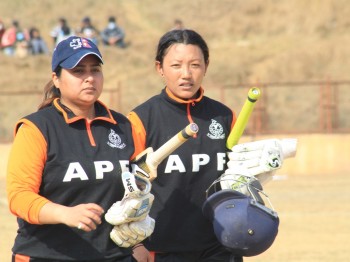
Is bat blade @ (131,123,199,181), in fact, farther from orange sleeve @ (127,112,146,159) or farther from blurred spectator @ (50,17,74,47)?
blurred spectator @ (50,17,74,47)

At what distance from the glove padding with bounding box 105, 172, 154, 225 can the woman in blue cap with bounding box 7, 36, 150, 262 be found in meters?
0.09

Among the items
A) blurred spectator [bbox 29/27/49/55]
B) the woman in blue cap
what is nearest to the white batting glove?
the woman in blue cap

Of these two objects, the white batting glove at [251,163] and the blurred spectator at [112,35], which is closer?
the white batting glove at [251,163]

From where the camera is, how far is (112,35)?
35.1 metres

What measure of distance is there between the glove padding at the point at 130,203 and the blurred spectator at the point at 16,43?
93.4 ft

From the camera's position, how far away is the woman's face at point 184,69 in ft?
19.1

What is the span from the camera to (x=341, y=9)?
38281 millimetres

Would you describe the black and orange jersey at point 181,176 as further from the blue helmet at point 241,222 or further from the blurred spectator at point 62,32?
the blurred spectator at point 62,32

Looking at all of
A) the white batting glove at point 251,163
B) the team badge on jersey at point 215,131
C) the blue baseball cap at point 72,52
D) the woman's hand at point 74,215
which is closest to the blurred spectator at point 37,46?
the team badge on jersey at point 215,131

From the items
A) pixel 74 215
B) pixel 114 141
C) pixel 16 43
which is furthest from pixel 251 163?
pixel 16 43

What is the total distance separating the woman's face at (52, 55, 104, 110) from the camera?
16.1 feet

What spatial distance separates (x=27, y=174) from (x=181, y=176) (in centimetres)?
124

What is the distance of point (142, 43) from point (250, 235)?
3148 centimetres

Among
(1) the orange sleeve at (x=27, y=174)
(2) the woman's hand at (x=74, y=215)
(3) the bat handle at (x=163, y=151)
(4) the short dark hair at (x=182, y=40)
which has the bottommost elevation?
(2) the woman's hand at (x=74, y=215)
